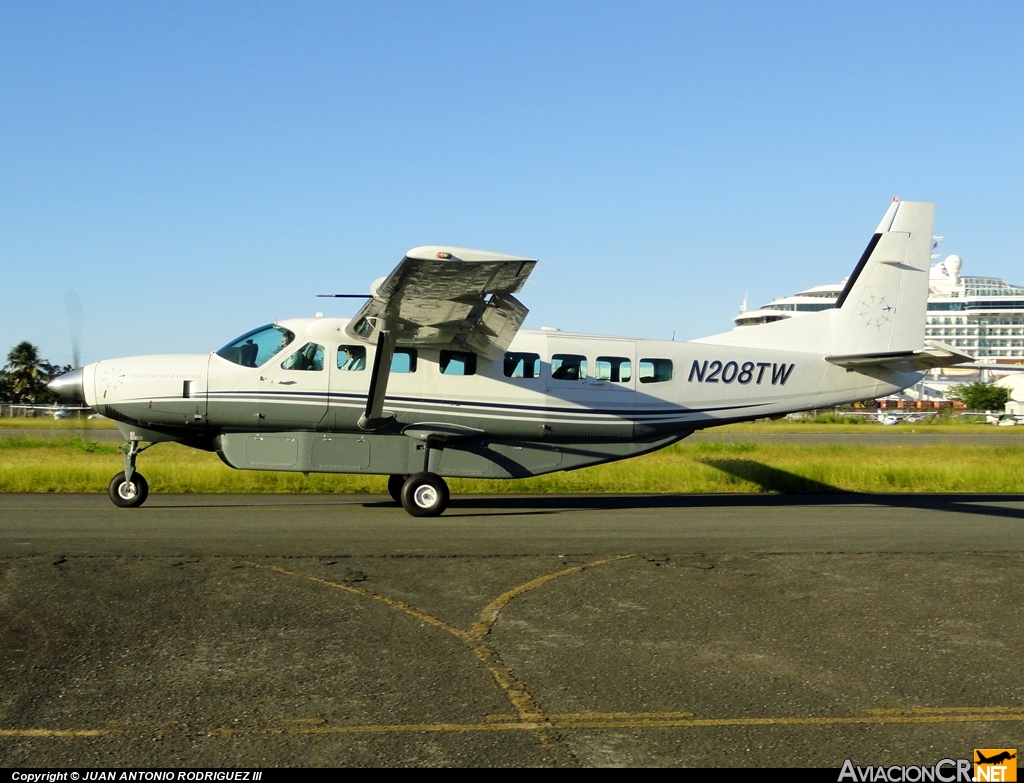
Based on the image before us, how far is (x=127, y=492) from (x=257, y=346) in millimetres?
2829

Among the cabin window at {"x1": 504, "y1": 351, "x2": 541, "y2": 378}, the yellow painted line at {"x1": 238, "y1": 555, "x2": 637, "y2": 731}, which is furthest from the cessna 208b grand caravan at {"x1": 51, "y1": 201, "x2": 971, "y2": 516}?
the yellow painted line at {"x1": 238, "y1": 555, "x2": 637, "y2": 731}

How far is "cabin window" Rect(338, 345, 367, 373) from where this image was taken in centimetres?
1451

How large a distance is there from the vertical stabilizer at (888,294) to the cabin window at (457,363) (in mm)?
6378

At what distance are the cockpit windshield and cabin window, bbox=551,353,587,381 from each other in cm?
412

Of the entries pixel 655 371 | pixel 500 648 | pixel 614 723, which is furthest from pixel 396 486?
pixel 614 723

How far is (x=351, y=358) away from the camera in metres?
14.6

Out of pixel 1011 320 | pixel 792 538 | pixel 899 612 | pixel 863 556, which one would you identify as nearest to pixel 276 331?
pixel 792 538

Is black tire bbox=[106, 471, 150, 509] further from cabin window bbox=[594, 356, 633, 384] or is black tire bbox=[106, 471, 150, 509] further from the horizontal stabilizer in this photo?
the horizontal stabilizer

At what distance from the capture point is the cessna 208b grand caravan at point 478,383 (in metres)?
14.0

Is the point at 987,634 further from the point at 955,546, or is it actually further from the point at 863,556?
the point at 955,546

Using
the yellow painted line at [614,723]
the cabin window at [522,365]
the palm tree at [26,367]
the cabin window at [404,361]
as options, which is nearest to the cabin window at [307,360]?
the cabin window at [404,361]

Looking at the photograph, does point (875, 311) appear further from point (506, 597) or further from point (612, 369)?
point (506, 597)

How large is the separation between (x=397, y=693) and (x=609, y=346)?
10426 mm

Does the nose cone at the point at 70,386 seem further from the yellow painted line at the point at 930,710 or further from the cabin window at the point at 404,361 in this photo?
the yellow painted line at the point at 930,710
